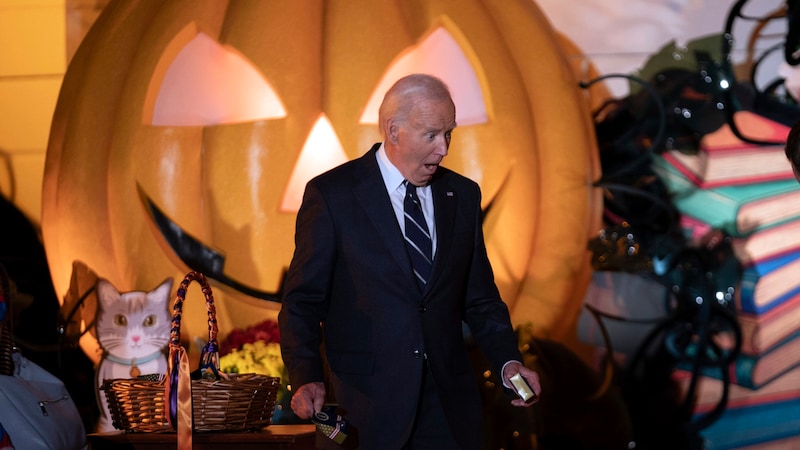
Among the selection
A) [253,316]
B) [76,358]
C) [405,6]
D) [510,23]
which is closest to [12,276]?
[76,358]

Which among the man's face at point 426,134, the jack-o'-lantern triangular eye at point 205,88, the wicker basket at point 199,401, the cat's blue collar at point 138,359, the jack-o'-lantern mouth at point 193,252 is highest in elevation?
the jack-o'-lantern triangular eye at point 205,88

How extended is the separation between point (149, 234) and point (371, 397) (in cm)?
146

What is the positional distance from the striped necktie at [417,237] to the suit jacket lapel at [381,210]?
0.03m

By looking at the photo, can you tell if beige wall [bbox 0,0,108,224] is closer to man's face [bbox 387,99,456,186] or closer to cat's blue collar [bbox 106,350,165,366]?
cat's blue collar [bbox 106,350,165,366]

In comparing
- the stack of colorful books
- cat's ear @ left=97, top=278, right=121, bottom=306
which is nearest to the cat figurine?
cat's ear @ left=97, top=278, right=121, bottom=306

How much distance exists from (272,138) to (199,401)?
1.10 metres

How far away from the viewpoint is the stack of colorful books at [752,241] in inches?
136

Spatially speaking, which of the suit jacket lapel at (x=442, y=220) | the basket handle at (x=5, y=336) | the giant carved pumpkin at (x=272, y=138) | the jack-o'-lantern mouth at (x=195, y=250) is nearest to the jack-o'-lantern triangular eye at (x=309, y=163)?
the giant carved pumpkin at (x=272, y=138)

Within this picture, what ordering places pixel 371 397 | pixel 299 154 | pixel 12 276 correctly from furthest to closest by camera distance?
pixel 12 276 → pixel 299 154 → pixel 371 397

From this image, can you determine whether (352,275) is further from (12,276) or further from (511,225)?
(12,276)

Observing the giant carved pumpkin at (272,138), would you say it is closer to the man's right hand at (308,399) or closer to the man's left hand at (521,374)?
the man's left hand at (521,374)

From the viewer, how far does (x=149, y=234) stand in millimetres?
3328

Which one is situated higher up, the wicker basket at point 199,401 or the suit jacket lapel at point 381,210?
the suit jacket lapel at point 381,210

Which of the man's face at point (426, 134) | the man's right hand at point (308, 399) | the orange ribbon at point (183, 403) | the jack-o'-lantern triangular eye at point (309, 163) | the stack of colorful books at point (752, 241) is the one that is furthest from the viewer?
the stack of colorful books at point (752, 241)
